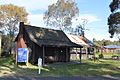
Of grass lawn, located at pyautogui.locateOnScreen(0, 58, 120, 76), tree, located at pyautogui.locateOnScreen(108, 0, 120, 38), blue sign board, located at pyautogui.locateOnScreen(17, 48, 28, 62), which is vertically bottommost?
grass lawn, located at pyautogui.locateOnScreen(0, 58, 120, 76)

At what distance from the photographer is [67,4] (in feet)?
168

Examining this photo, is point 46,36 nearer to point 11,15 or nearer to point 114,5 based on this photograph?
point 114,5

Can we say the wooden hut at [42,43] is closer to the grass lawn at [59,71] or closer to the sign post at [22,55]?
the sign post at [22,55]

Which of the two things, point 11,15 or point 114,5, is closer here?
point 114,5

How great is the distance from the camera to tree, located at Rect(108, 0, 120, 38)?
25153mm

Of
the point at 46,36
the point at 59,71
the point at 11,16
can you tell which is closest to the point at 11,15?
the point at 11,16

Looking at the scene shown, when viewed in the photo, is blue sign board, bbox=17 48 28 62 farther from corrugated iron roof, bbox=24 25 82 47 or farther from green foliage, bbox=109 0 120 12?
A: green foliage, bbox=109 0 120 12

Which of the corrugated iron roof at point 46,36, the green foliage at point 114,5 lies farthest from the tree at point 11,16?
the green foliage at point 114,5

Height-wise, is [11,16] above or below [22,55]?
above

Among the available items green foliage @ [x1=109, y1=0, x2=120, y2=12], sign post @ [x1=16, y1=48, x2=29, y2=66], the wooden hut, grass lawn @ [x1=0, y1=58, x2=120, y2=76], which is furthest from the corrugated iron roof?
green foliage @ [x1=109, y1=0, x2=120, y2=12]

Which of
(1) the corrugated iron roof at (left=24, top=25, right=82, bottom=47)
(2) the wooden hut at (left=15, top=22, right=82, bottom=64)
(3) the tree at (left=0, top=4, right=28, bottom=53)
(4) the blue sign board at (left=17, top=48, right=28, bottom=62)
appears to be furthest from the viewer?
(3) the tree at (left=0, top=4, right=28, bottom=53)

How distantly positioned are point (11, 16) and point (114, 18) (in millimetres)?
30604

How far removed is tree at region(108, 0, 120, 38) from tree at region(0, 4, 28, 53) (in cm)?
2870

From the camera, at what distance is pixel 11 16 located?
1932 inches
